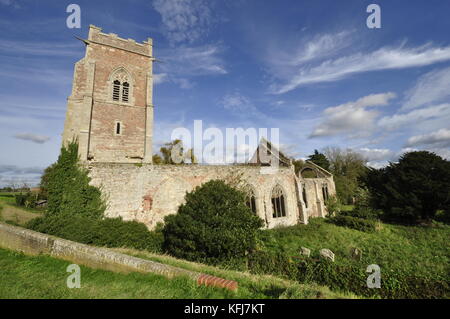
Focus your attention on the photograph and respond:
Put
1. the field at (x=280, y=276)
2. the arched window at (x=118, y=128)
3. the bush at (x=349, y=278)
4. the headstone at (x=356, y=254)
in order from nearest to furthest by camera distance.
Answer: the field at (x=280, y=276)
the bush at (x=349, y=278)
the headstone at (x=356, y=254)
the arched window at (x=118, y=128)

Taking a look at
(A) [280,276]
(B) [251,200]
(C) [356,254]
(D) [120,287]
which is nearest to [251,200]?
(B) [251,200]

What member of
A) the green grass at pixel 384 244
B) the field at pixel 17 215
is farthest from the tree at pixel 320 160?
the field at pixel 17 215

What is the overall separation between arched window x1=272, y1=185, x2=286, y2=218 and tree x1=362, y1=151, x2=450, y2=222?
35.8ft

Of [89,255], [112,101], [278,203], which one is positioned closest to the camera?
[89,255]

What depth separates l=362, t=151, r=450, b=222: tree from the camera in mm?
19219

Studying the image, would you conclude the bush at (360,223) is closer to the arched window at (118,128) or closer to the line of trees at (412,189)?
the line of trees at (412,189)

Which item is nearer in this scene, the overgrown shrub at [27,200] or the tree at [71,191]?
the tree at [71,191]

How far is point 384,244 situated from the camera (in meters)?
14.2

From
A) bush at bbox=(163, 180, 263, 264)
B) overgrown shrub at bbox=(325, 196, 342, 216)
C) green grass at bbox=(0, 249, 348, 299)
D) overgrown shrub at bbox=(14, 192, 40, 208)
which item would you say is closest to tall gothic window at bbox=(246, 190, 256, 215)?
bush at bbox=(163, 180, 263, 264)

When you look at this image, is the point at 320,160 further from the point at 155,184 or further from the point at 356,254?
the point at 155,184

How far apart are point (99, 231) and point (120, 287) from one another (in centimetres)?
686

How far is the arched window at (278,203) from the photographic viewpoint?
19.3 meters

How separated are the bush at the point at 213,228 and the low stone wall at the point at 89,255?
401 centimetres
